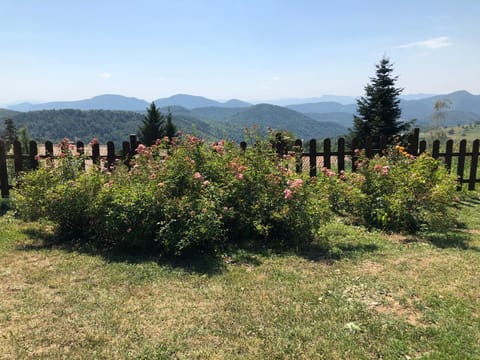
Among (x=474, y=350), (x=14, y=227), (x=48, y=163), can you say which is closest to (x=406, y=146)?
(x=474, y=350)

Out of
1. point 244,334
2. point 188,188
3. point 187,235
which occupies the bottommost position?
point 244,334

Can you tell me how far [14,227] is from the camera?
18.8ft

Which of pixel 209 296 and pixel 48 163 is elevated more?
pixel 48 163

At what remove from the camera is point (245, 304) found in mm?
3342

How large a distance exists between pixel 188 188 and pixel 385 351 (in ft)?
9.95

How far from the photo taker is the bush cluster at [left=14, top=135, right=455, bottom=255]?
4.52 meters

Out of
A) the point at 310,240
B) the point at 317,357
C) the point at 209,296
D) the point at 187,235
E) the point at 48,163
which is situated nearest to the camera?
the point at 317,357

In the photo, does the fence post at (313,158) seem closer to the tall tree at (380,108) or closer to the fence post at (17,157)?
the fence post at (17,157)

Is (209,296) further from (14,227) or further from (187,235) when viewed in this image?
(14,227)

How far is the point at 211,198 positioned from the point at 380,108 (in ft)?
82.0

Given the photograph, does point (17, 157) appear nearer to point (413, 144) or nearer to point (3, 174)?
point (3, 174)

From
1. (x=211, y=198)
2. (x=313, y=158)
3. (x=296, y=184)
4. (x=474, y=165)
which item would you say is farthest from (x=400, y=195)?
(x=474, y=165)

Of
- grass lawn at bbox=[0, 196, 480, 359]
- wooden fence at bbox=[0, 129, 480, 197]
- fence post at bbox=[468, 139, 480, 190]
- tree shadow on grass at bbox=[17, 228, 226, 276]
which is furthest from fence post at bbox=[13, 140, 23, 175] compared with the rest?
fence post at bbox=[468, 139, 480, 190]

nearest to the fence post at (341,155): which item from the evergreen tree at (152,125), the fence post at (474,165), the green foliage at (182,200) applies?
the green foliage at (182,200)
